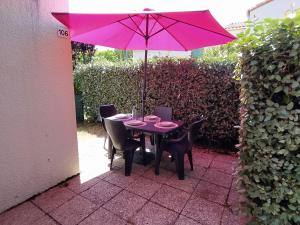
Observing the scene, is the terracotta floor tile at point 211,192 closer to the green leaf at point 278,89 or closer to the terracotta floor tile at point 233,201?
the terracotta floor tile at point 233,201

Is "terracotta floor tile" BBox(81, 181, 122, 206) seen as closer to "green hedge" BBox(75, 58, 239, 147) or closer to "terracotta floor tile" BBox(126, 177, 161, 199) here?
"terracotta floor tile" BBox(126, 177, 161, 199)

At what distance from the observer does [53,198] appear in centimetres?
308

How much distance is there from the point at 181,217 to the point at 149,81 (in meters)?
4.10

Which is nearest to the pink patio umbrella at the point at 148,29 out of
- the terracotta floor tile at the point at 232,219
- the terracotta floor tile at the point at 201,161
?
the terracotta floor tile at the point at 201,161

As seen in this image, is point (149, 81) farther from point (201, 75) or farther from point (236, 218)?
point (236, 218)

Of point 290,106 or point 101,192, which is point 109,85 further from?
point 290,106

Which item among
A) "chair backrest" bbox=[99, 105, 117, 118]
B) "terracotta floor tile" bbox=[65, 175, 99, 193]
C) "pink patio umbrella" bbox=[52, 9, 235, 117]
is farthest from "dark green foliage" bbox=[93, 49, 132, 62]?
→ "terracotta floor tile" bbox=[65, 175, 99, 193]

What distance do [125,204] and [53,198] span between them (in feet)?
3.72

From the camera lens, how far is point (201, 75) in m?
5.14

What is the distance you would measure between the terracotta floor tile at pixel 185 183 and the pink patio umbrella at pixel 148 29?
70.2 inches

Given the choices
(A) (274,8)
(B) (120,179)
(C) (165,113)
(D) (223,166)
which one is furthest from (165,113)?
(A) (274,8)

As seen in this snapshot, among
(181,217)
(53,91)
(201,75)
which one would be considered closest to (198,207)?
(181,217)

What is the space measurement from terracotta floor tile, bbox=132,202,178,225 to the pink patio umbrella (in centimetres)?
227

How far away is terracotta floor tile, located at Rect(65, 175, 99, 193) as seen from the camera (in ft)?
11.0
